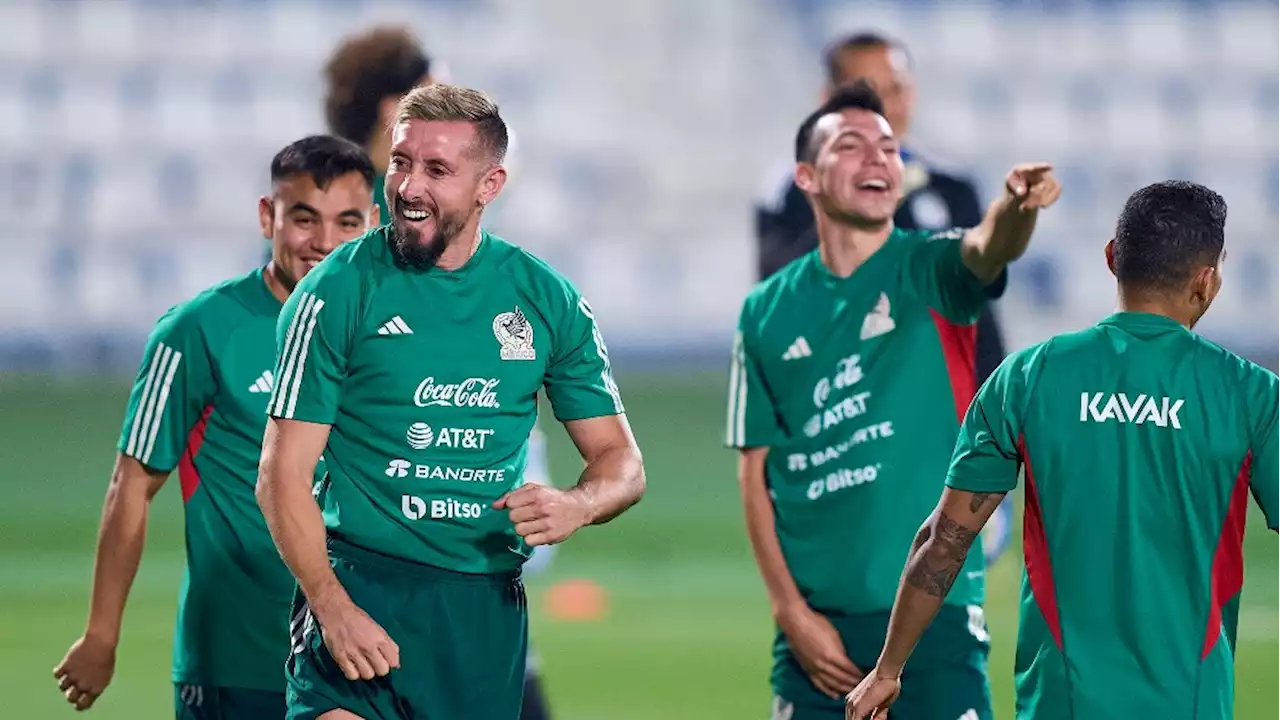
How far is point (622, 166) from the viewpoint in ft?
76.0

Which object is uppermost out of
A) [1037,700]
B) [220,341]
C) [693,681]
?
[220,341]

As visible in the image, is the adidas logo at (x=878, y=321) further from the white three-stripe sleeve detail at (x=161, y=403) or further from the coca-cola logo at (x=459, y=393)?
the white three-stripe sleeve detail at (x=161, y=403)

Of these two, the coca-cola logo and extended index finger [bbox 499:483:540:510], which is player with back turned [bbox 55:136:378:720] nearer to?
the coca-cola logo

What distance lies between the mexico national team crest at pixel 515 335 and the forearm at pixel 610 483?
31 cm

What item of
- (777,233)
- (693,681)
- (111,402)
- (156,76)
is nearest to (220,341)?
(777,233)

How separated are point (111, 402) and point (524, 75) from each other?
6421 millimetres

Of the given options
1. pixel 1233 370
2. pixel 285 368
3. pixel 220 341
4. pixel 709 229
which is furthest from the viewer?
pixel 709 229

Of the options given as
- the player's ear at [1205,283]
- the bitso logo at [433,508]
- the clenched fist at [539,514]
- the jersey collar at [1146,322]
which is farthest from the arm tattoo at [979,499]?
the bitso logo at [433,508]

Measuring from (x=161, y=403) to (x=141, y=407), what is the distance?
0.06 meters

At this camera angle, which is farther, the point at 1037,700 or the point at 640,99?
the point at 640,99

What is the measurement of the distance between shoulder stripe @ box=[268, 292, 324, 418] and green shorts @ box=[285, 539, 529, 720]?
1.30ft

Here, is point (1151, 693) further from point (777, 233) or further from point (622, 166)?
point (622, 166)

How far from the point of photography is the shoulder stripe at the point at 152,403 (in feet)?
18.4

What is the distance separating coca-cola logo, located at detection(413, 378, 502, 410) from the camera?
4.74m
